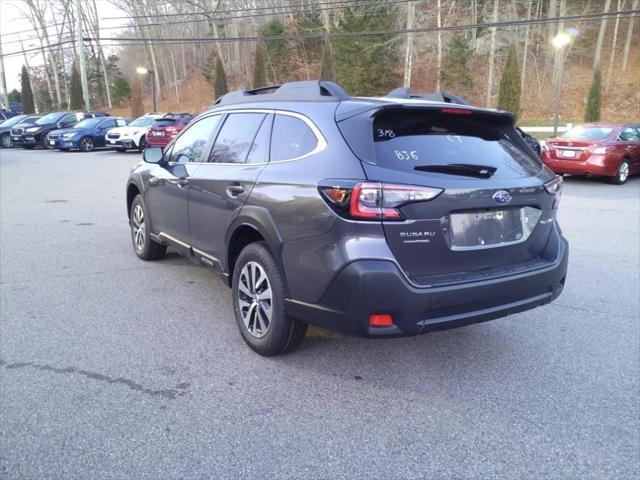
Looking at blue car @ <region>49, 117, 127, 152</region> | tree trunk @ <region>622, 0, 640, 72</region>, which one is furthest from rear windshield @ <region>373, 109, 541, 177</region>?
tree trunk @ <region>622, 0, 640, 72</region>

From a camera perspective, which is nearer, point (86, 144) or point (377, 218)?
point (377, 218)

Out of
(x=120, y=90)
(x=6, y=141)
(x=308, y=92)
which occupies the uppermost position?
(x=120, y=90)

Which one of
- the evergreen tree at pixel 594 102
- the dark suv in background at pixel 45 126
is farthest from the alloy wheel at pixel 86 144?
the evergreen tree at pixel 594 102

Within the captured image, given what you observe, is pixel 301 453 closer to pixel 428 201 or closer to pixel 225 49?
pixel 428 201

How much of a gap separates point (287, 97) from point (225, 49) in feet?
181

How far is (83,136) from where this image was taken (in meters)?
23.4

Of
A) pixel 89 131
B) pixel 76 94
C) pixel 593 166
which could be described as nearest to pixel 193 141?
pixel 593 166

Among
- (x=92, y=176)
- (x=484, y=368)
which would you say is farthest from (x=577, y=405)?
→ (x=92, y=176)

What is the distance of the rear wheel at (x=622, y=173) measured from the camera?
1269 cm

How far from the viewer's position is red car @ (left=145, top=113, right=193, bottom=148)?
2021cm

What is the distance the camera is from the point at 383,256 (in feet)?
9.20

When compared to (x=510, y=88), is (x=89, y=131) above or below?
below

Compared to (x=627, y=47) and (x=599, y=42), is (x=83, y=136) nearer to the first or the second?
(x=599, y=42)

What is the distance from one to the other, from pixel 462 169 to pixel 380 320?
41.6 inches
